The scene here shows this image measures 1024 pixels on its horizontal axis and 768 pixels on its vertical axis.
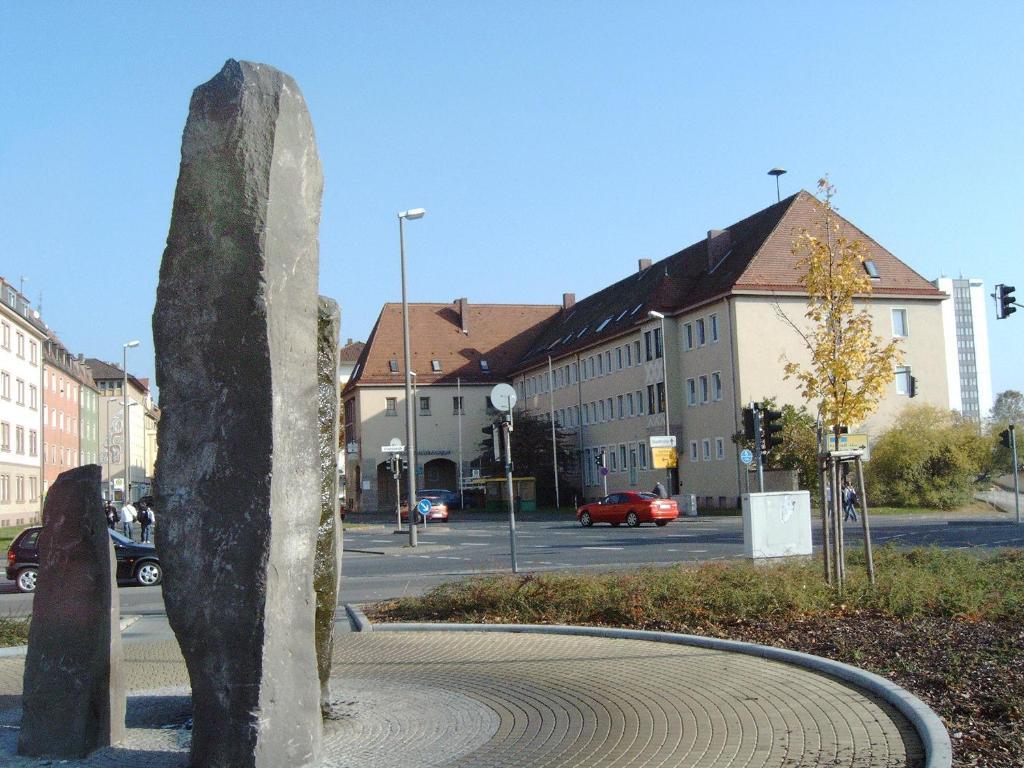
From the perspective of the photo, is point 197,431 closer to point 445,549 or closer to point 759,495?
point 759,495

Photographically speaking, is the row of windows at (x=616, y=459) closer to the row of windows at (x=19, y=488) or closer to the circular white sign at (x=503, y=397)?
the row of windows at (x=19, y=488)

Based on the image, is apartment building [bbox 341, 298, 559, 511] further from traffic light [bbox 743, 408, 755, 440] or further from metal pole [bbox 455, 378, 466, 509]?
traffic light [bbox 743, 408, 755, 440]

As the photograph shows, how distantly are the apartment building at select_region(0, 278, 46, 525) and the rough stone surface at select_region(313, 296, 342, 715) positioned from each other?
64190 millimetres

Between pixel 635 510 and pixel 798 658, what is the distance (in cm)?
3375

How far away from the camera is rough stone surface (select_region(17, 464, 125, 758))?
6883mm

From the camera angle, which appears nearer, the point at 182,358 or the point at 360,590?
the point at 182,358

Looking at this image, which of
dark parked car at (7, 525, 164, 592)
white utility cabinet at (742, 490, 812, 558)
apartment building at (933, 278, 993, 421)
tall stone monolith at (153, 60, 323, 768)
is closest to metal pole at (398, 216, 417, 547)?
dark parked car at (7, 525, 164, 592)

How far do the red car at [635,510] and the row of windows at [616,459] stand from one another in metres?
22.0

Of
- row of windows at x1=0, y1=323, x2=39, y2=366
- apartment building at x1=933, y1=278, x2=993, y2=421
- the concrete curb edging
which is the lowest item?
the concrete curb edging

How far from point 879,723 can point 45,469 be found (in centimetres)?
7884

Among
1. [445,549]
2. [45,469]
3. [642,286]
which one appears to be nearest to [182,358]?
[445,549]

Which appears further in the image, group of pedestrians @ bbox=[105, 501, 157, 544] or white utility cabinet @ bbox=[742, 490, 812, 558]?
group of pedestrians @ bbox=[105, 501, 157, 544]

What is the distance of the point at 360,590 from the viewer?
1911 cm

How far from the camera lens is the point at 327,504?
25.3 feet
